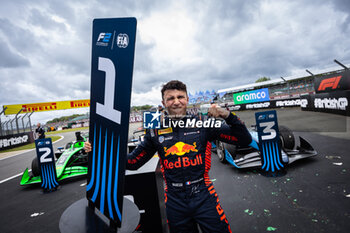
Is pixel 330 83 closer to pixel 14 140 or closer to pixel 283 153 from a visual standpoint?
pixel 283 153

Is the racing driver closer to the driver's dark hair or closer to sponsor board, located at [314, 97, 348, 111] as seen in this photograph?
the driver's dark hair

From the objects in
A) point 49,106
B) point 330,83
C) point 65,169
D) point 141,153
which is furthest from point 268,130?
point 49,106

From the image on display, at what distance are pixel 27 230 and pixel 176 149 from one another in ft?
10.1

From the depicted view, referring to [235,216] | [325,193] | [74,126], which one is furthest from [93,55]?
[74,126]

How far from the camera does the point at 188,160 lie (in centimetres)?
131

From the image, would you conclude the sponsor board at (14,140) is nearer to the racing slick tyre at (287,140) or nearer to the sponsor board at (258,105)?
the racing slick tyre at (287,140)

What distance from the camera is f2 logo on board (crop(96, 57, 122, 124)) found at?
3.17ft

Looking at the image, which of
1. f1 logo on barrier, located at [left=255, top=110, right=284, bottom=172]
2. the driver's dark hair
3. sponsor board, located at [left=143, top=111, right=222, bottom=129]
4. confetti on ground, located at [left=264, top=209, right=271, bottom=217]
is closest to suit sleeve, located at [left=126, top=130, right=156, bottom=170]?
sponsor board, located at [left=143, top=111, right=222, bottom=129]

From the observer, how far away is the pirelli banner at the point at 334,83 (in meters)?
9.67

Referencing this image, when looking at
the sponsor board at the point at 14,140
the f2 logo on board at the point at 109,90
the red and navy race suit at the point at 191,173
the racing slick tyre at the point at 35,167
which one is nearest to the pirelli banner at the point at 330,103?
the red and navy race suit at the point at 191,173

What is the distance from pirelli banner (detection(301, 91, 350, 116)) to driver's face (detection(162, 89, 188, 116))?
37.6 ft

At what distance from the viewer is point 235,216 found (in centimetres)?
241

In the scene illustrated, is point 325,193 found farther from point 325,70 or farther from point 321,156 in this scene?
point 325,70

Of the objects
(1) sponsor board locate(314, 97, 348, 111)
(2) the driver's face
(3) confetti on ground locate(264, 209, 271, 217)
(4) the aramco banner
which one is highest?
(4) the aramco banner
